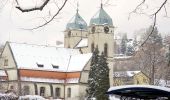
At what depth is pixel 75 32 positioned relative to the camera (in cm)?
8212

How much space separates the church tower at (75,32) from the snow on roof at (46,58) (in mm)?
8255

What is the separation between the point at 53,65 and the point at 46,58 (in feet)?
4.54

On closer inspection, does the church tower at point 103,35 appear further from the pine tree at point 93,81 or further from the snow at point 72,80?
the pine tree at point 93,81

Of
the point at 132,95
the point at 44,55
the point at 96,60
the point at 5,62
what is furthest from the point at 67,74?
the point at 132,95

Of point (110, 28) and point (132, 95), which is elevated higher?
point (110, 28)

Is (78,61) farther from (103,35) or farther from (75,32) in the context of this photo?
(75,32)

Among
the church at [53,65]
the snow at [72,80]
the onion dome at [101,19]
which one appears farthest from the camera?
the onion dome at [101,19]

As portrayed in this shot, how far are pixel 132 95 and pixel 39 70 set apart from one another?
59.6m

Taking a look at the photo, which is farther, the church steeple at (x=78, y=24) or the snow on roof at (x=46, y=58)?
the church steeple at (x=78, y=24)

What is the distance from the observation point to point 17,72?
66.0 metres

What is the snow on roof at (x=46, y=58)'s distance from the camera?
6794 cm

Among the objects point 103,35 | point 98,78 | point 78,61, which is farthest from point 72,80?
point 98,78

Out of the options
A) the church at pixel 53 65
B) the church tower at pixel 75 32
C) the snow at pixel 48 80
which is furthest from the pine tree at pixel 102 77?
the church tower at pixel 75 32

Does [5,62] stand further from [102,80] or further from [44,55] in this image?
[102,80]
